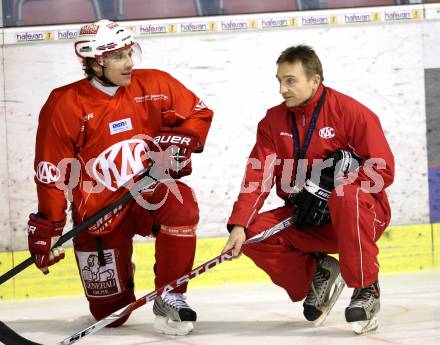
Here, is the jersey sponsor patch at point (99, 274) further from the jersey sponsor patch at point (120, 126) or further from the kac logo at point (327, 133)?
the kac logo at point (327, 133)

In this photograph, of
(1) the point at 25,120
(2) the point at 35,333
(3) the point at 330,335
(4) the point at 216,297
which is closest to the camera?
(3) the point at 330,335

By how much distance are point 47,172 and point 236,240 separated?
2.12ft

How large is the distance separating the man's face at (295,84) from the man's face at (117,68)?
1.68 feet

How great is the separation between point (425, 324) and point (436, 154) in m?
1.70

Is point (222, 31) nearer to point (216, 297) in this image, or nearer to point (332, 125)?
point (216, 297)

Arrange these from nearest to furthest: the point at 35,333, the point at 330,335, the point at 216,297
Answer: the point at 330,335, the point at 35,333, the point at 216,297

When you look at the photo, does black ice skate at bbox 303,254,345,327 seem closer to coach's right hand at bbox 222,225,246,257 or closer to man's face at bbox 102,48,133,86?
coach's right hand at bbox 222,225,246,257

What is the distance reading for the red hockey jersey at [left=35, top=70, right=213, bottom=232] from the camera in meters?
3.81

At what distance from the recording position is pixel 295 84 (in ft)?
12.2

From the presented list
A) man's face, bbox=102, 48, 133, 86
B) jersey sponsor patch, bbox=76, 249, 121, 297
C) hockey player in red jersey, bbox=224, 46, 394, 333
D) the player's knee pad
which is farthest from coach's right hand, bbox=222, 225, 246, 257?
man's face, bbox=102, 48, 133, 86

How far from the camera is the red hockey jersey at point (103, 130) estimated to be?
381 cm

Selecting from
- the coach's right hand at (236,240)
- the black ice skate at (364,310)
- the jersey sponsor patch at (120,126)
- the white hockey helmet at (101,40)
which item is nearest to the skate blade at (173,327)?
the coach's right hand at (236,240)

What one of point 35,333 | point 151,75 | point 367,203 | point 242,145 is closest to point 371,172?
point 367,203

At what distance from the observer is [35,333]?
12.7ft
